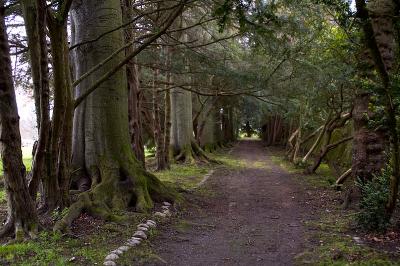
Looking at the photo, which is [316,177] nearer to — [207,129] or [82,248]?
[82,248]

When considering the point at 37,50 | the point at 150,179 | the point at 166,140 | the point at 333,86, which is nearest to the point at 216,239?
the point at 150,179

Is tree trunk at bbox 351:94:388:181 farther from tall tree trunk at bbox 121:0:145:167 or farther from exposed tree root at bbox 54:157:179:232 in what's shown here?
tall tree trunk at bbox 121:0:145:167

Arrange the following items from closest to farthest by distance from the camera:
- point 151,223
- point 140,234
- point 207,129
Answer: point 140,234, point 151,223, point 207,129

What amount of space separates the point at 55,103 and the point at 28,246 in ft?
5.95

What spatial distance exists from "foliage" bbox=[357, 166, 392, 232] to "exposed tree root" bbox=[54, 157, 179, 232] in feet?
10.9

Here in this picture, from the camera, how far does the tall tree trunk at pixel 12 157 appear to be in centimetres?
461

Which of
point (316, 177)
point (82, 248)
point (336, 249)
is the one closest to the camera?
point (82, 248)

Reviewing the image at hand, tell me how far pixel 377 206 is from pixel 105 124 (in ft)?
15.0

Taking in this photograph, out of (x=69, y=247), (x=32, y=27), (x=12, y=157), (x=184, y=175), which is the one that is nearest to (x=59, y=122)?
(x=12, y=157)

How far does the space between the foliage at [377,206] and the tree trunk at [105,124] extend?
135 inches

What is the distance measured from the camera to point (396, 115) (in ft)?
14.9

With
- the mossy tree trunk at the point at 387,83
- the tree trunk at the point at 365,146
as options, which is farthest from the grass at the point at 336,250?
the tree trunk at the point at 365,146

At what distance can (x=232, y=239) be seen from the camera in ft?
18.4

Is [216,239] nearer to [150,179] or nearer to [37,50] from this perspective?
[150,179]
